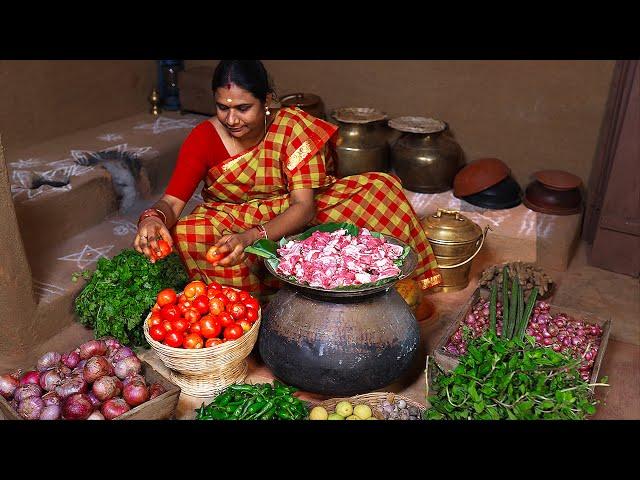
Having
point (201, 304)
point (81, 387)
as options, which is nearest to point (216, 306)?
point (201, 304)

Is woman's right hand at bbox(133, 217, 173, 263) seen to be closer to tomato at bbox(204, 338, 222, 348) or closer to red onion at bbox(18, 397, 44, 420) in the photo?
tomato at bbox(204, 338, 222, 348)

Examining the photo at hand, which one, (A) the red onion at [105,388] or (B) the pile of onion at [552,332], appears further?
(B) the pile of onion at [552,332]

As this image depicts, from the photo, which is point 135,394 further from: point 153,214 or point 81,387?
point 153,214

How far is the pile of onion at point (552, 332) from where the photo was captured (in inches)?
125

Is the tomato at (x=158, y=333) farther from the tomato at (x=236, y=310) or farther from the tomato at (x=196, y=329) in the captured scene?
the tomato at (x=236, y=310)

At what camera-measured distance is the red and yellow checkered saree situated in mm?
3480

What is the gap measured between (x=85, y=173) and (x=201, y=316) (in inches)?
74.7

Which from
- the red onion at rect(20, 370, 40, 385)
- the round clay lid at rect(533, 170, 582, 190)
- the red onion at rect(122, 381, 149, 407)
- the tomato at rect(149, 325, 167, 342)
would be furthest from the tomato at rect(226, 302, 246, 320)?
the round clay lid at rect(533, 170, 582, 190)

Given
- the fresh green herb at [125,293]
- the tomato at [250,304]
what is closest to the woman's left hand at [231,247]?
the tomato at [250,304]

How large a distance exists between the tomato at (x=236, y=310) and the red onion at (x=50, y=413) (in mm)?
861

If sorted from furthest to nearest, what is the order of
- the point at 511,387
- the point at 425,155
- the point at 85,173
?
1. the point at 425,155
2. the point at 85,173
3. the point at 511,387

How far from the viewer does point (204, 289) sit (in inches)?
124

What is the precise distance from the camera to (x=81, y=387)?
2.74 meters

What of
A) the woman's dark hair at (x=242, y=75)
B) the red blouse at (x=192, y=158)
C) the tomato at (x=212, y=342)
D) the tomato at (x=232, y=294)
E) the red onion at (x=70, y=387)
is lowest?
the red onion at (x=70, y=387)
